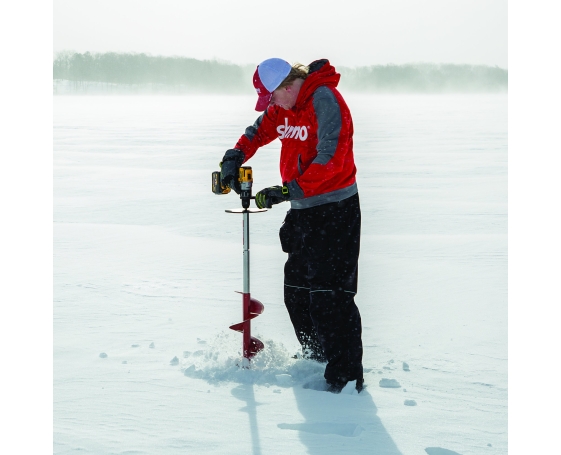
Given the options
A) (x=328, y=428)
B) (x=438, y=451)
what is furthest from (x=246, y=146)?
(x=438, y=451)

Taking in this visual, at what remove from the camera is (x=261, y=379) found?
11.7 feet

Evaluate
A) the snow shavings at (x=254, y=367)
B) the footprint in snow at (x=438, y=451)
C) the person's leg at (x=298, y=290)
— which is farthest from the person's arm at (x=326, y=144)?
the footprint in snow at (x=438, y=451)

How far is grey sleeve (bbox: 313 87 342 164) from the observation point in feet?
10.4

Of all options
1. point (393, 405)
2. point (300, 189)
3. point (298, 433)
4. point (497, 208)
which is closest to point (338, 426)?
point (298, 433)

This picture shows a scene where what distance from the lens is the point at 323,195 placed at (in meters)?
3.38

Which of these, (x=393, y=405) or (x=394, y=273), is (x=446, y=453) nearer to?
(x=393, y=405)

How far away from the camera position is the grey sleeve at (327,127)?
318 centimetres

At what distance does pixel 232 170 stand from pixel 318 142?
1.95 feet

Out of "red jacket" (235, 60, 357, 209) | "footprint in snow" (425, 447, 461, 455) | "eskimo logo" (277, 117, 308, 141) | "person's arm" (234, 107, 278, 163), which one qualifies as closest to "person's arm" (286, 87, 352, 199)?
"red jacket" (235, 60, 357, 209)

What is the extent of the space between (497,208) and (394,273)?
12.2 feet

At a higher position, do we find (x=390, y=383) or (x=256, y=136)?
(x=256, y=136)

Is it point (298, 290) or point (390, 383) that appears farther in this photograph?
point (298, 290)

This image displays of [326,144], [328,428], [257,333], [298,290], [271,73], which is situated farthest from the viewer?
[257,333]

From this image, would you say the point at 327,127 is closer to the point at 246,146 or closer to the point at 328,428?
the point at 246,146
